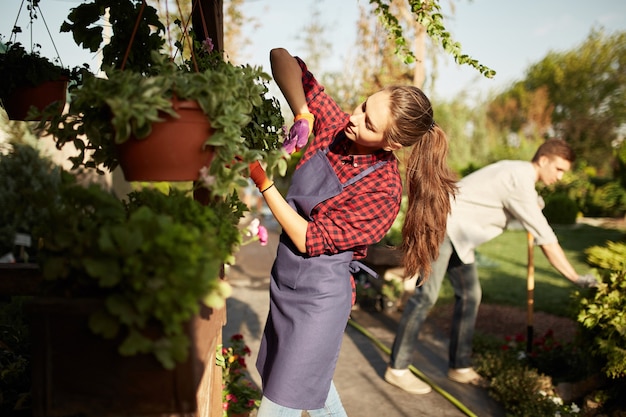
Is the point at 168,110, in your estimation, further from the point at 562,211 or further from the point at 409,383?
the point at 562,211

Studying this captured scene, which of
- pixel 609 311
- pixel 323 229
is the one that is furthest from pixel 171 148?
pixel 609 311

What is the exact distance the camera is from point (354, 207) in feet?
6.15

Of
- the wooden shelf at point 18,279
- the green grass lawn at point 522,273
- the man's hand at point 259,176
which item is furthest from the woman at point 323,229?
the green grass lawn at point 522,273

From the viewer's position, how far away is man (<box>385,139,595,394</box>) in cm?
344

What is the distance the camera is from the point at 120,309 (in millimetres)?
982

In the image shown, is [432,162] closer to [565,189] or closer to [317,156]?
[317,156]

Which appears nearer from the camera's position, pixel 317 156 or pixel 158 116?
pixel 158 116

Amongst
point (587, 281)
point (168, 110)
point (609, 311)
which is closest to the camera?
point (168, 110)

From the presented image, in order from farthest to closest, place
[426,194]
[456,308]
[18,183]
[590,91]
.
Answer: [590,91], [18,183], [456,308], [426,194]

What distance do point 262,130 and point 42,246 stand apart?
0.77 metres

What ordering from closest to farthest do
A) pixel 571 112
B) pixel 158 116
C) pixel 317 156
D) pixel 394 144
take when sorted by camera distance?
pixel 158 116, pixel 394 144, pixel 317 156, pixel 571 112

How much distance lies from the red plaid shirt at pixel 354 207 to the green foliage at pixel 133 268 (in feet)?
2.53

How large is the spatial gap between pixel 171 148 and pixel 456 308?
9.67 ft

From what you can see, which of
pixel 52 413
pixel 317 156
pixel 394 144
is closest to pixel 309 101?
pixel 317 156
